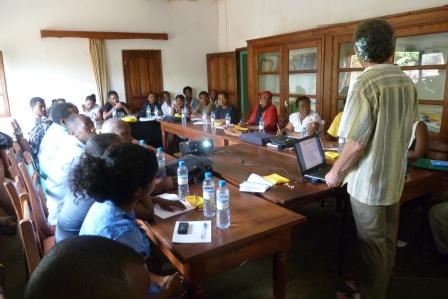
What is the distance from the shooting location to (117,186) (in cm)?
124

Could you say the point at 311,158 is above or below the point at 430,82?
below

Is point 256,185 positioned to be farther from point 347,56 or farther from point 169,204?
point 347,56

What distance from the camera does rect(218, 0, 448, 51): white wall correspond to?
4.13 m

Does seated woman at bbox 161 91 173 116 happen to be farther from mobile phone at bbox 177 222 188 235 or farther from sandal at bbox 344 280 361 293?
mobile phone at bbox 177 222 188 235

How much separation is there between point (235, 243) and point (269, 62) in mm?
4565

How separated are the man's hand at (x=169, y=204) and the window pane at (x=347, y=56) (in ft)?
10.8

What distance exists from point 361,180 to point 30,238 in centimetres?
151

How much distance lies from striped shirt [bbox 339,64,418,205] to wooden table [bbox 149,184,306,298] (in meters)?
0.39

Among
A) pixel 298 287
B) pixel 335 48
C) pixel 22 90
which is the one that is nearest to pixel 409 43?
pixel 335 48

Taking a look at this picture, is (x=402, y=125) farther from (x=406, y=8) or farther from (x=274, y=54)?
(x=274, y=54)

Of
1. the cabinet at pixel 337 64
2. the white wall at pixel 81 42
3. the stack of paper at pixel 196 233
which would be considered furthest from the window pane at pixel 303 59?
the stack of paper at pixel 196 233

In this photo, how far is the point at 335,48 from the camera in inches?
169

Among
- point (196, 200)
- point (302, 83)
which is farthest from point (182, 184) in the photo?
point (302, 83)

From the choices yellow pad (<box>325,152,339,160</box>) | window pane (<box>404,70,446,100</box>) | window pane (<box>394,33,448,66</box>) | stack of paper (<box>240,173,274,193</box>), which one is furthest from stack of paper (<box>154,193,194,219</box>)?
window pane (<box>394,33,448,66</box>)
